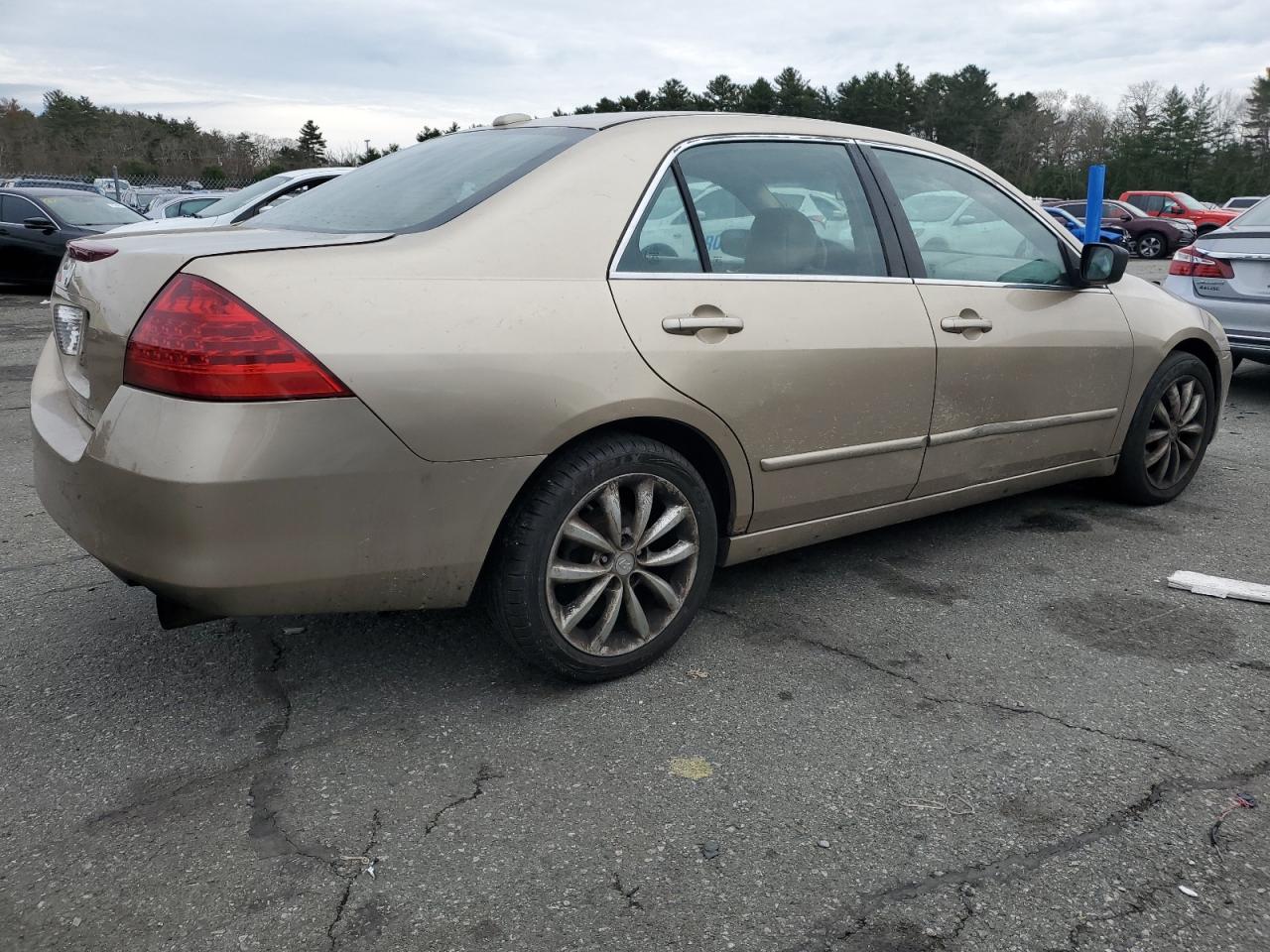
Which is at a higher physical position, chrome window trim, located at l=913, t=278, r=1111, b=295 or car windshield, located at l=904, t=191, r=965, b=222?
car windshield, located at l=904, t=191, r=965, b=222

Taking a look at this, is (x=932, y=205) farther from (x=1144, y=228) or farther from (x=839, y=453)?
(x=1144, y=228)

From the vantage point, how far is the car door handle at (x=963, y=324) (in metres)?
3.57

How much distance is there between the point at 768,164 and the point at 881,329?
24.3 inches

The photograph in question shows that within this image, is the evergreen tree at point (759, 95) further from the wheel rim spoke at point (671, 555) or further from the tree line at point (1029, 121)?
the wheel rim spoke at point (671, 555)

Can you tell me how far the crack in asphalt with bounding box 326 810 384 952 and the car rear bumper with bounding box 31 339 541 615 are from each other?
524 millimetres

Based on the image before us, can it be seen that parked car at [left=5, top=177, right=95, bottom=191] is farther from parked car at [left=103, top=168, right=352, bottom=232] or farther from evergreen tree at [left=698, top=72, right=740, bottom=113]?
evergreen tree at [left=698, top=72, right=740, bottom=113]

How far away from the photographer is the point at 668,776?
2.53 meters

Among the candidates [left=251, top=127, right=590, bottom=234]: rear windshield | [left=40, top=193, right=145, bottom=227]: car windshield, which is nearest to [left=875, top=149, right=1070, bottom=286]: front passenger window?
[left=251, top=127, right=590, bottom=234]: rear windshield

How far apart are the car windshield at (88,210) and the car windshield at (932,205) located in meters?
12.3

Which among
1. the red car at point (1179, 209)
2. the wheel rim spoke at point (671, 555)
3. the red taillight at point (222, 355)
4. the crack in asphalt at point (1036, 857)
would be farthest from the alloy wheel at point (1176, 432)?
the red car at point (1179, 209)

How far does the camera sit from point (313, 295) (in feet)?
7.85

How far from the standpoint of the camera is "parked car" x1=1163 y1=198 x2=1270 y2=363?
7074mm

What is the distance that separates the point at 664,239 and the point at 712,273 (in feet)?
Answer: 0.57

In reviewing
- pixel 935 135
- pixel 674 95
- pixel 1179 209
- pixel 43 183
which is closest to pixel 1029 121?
pixel 935 135
